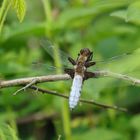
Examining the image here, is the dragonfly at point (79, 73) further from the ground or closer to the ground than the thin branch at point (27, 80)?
further from the ground

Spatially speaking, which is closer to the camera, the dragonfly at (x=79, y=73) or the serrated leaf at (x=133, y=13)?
the dragonfly at (x=79, y=73)

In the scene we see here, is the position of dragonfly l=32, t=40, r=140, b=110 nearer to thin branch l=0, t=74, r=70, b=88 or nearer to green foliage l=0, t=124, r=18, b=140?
thin branch l=0, t=74, r=70, b=88

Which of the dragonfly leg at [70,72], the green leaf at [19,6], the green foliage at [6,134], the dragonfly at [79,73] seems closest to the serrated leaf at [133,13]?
the dragonfly at [79,73]

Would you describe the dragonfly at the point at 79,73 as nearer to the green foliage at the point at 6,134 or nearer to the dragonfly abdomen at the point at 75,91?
the dragonfly abdomen at the point at 75,91

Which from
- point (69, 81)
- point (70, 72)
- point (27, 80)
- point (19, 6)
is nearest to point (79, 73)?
point (70, 72)

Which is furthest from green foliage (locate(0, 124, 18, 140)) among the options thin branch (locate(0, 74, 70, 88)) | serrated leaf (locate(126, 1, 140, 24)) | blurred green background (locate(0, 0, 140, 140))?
blurred green background (locate(0, 0, 140, 140))

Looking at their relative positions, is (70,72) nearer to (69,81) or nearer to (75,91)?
(75,91)
